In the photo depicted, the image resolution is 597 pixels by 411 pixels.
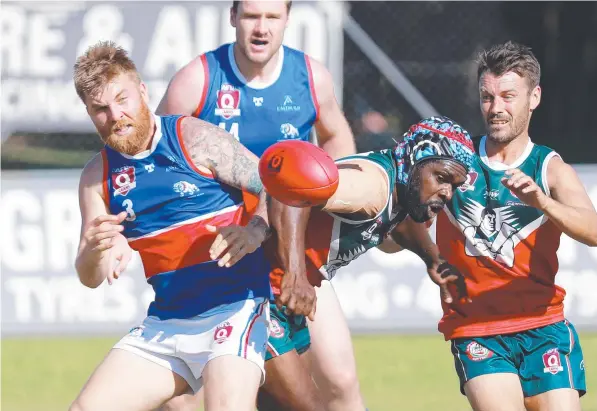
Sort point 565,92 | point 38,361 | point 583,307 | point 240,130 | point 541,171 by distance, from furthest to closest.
→ point 565,92, point 583,307, point 38,361, point 240,130, point 541,171

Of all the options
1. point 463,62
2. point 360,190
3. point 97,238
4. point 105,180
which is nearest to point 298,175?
point 360,190

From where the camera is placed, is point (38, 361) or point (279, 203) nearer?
point (279, 203)

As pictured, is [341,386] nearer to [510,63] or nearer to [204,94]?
[204,94]

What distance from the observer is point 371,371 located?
8.46 metres

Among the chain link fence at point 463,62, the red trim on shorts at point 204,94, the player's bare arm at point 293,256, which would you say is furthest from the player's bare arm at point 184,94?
the chain link fence at point 463,62

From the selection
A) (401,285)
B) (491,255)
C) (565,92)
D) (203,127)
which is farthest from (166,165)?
(565,92)

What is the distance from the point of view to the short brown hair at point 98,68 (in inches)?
191

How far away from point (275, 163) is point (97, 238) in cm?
79

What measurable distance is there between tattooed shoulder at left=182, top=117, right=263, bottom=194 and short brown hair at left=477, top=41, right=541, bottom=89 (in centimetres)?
133

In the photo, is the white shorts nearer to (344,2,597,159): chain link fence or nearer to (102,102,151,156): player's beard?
(102,102,151,156): player's beard

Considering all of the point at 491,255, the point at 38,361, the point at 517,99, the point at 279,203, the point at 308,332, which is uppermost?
the point at 517,99

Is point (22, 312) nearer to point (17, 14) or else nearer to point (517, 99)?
point (17, 14)

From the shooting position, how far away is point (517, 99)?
555 centimetres

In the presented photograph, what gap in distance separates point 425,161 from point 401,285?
489 centimetres
